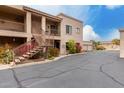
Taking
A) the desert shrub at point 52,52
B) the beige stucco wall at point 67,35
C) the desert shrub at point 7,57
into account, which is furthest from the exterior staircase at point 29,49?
the beige stucco wall at point 67,35

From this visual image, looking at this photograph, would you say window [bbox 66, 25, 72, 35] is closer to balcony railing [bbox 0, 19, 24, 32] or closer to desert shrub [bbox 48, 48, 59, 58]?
desert shrub [bbox 48, 48, 59, 58]

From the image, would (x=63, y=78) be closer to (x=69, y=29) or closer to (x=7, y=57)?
(x=7, y=57)

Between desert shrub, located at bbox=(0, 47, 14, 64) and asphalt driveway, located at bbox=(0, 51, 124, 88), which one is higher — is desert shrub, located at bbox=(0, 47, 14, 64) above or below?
above

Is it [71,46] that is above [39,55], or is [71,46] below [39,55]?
above

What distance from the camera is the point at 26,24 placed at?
16.8m

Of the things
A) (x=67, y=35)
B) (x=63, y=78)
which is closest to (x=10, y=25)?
(x=67, y=35)

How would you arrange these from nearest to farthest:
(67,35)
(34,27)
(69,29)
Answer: (34,27) < (67,35) < (69,29)

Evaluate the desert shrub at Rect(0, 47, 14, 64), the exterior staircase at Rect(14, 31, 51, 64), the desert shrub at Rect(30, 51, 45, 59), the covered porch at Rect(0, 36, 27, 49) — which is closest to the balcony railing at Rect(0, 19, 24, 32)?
the covered porch at Rect(0, 36, 27, 49)

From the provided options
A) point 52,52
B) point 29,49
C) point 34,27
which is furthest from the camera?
point 34,27

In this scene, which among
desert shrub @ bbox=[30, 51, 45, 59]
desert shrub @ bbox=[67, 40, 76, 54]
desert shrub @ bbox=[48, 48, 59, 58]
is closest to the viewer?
desert shrub @ bbox=[30, 51, 45, 59]

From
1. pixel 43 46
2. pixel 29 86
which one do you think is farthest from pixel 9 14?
pixel 29 86

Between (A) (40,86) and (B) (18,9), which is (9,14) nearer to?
(B) (18,9)

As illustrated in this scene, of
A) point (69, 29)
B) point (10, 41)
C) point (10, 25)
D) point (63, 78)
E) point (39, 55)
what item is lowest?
point (63, 78)
